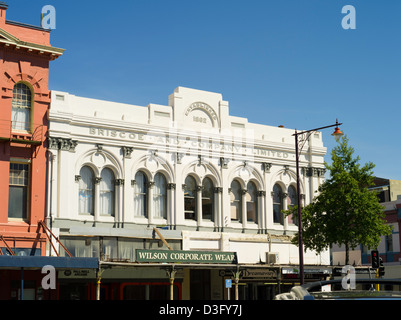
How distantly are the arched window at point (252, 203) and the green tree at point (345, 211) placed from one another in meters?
3.82

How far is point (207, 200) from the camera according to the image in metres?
35.2

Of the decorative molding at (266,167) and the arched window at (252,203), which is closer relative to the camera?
the arched window at (252,203)

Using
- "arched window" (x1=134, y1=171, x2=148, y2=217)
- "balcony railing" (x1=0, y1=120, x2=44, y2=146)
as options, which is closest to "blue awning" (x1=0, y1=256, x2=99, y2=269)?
"balcony railing" (x1=0, y1=120, x2=44, y2=146)

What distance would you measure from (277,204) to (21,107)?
16905mm

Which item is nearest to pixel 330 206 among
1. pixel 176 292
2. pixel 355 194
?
pixel 355 194

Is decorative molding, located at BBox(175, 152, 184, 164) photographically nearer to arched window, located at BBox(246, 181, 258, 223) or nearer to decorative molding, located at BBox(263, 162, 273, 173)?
arched window, located at BBox(246, 181, 258, 223)

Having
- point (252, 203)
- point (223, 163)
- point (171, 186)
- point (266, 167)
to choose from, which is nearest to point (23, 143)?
→ point (171, 186)

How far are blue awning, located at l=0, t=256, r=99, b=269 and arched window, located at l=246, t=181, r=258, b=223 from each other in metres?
12.8

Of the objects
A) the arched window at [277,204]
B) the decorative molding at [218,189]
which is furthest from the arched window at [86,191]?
the arched window at [277,204]

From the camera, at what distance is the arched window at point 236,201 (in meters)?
36.1

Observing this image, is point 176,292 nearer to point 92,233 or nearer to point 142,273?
point 142,273

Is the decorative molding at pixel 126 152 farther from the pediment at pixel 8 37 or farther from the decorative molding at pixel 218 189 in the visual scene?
the pediment at pixel 8 37

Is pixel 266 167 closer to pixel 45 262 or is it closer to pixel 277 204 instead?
pixel 277 204
